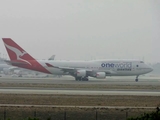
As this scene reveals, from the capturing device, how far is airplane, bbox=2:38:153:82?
219 ft

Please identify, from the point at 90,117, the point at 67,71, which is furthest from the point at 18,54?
the point at 90,117

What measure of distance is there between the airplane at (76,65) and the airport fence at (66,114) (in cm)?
4062

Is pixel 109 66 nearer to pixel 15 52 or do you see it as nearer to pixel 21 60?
pixel 21 60

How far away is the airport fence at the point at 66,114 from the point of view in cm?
2247

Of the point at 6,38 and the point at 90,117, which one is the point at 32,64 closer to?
the point at 6,38

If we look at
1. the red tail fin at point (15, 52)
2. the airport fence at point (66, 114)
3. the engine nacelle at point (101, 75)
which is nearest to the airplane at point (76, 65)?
the red tail fin at point (15, 52)

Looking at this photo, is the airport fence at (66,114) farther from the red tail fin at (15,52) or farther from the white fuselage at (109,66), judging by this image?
the red tail fin at (15,52)

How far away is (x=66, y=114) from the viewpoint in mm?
23578

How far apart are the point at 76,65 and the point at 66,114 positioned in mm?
44376

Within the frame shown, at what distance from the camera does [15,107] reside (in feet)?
86.3

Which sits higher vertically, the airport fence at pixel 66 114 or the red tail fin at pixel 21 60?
the red tail fin at pixel 21 60

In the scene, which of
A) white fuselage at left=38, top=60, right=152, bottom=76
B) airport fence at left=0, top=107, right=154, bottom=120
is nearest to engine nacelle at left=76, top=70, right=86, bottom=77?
white fuselage at left=38, top=60, right=152, bottom=76

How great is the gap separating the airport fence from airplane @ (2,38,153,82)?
40.6 meters

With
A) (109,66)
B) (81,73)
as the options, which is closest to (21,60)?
(81,73)
